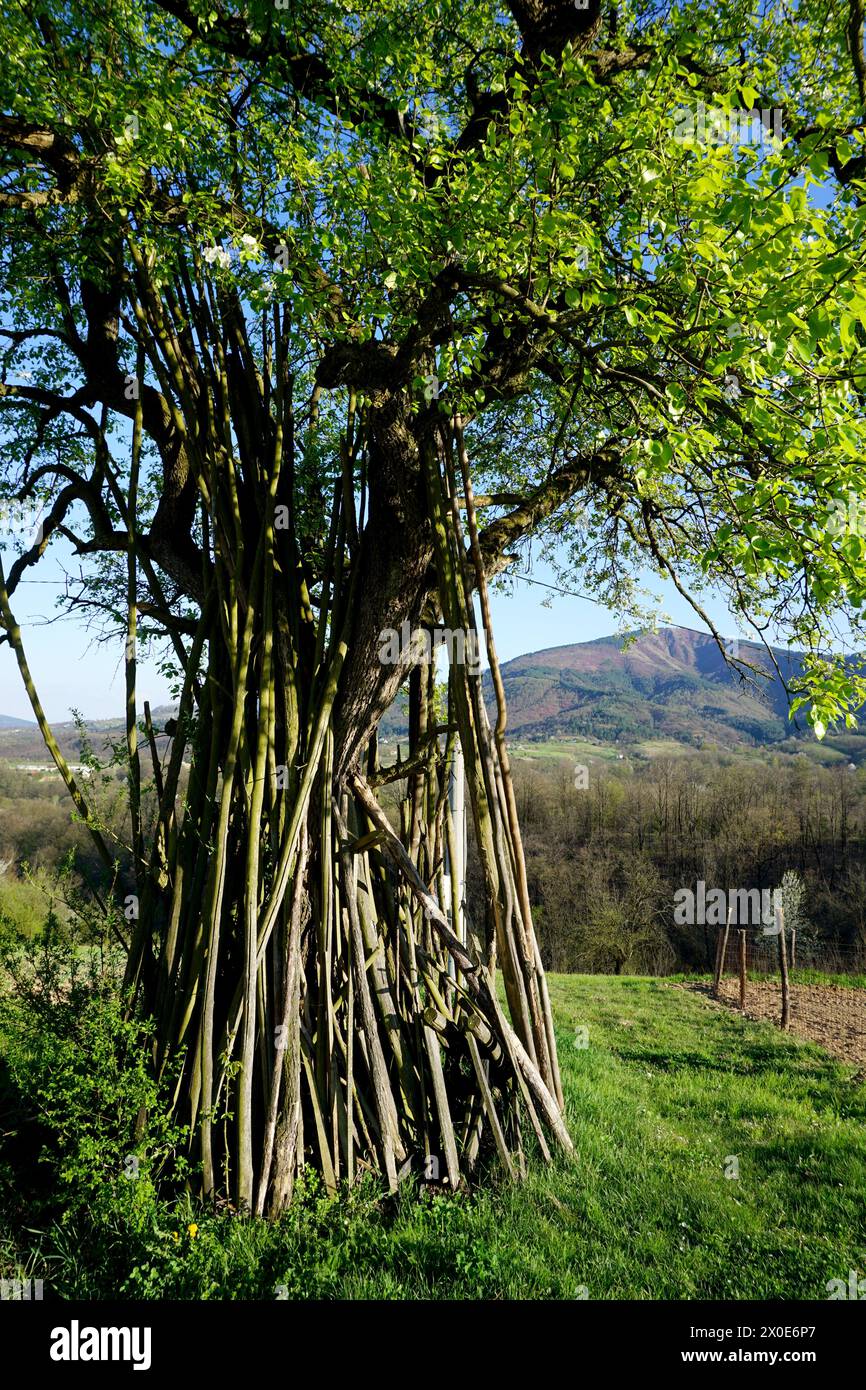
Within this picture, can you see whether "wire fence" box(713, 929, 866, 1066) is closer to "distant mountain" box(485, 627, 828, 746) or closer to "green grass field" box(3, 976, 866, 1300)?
"green grass field" box(3, 976, 866, 1300)

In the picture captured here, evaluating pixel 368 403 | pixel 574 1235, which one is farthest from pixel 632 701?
pixel 574 1235

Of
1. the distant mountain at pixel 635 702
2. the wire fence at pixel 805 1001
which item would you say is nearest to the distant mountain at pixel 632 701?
the distant mountain at pixel 635 702

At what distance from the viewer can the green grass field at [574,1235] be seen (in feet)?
7.39

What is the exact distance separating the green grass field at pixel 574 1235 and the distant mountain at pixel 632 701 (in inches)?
1855

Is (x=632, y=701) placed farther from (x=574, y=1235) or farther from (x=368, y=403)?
(x=574, y=1235)

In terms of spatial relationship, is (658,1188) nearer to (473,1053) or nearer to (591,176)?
(473,1053)

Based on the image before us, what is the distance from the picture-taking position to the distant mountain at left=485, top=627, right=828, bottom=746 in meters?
65.1

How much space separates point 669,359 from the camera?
262cm

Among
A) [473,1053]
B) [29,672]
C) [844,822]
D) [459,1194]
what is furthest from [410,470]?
[844,822]

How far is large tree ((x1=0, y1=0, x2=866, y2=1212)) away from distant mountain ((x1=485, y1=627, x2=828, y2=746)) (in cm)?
4712

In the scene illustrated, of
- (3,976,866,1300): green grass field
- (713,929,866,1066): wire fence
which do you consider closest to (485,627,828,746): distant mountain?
(713,929,866,1066): wire fence

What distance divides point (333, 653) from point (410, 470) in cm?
83

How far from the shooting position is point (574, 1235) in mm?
2490
